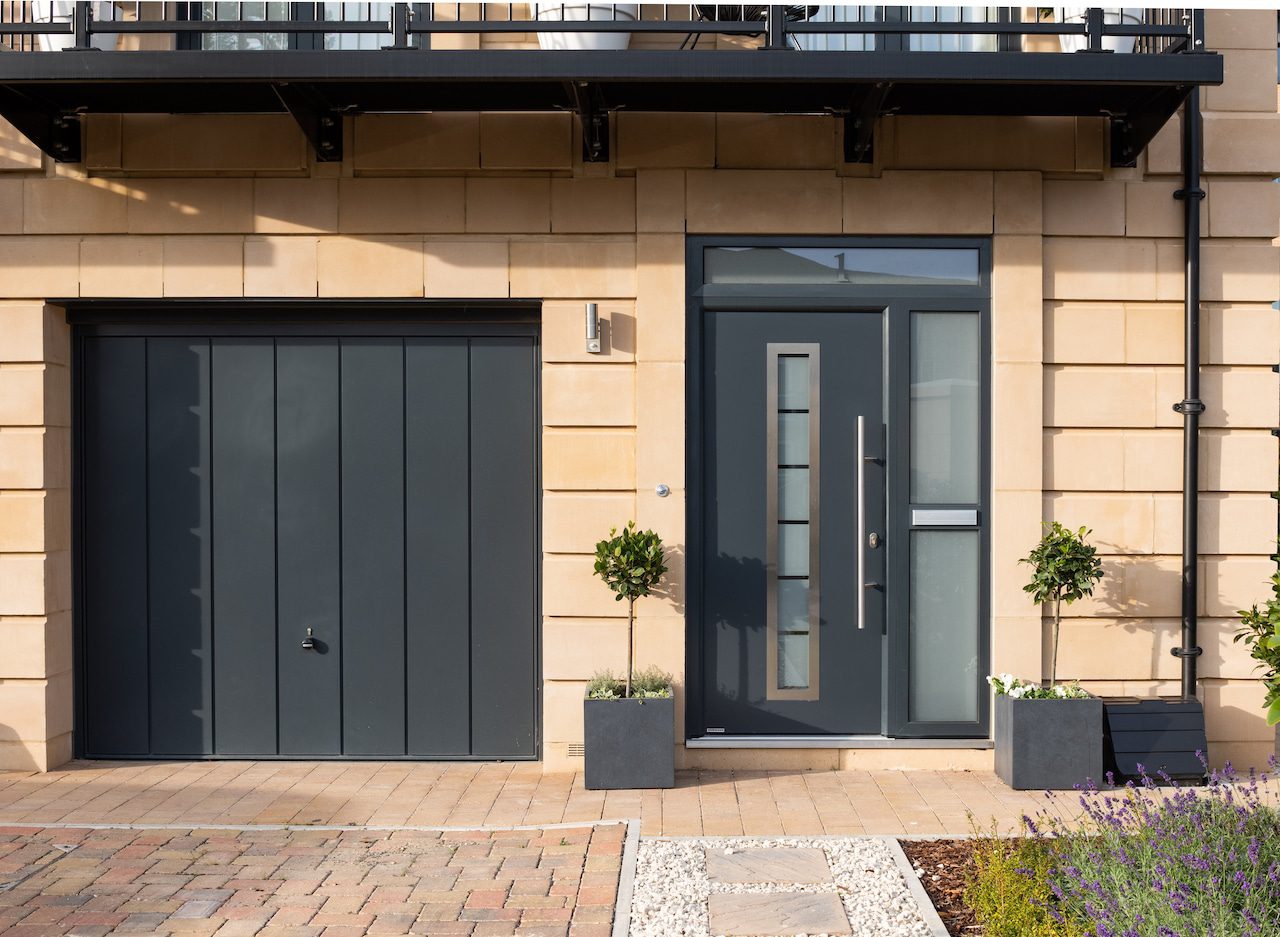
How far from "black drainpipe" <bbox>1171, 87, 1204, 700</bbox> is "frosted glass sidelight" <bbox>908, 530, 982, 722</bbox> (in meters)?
1.22

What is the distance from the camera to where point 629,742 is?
20.3ft

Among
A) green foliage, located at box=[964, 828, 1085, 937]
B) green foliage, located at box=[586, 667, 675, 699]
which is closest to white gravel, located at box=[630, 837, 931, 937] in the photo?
green foliage, located at box=[964, 828, 1085, 937]

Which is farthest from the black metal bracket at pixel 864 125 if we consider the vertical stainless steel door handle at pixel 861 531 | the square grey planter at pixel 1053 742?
the square grey planter at pixel 1053 742

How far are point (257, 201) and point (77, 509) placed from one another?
88.3 inches

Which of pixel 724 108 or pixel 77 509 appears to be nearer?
pixel 724 108

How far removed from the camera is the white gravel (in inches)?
167

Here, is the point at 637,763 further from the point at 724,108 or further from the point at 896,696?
the point at 724,108

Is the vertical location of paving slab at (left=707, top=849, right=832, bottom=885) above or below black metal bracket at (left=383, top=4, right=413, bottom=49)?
below

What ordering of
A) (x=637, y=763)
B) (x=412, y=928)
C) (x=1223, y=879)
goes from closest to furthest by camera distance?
(x=1223, y=879) < (x=412, y=928) < (x=637, y=763)

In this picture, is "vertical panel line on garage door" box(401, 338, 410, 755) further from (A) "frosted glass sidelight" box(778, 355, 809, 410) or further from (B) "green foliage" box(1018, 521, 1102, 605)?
(B) "green foliage" box(1018, 521, 1102, 605)

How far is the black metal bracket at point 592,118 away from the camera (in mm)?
6160

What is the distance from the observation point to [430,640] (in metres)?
6.98

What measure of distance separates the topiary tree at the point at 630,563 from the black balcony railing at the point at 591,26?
8.90 feet

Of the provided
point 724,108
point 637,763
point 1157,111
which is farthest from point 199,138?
point 1157,111
